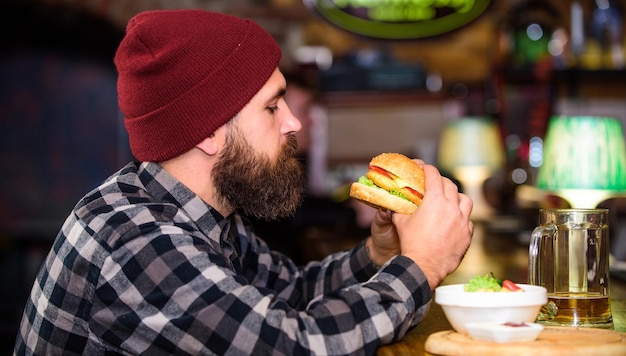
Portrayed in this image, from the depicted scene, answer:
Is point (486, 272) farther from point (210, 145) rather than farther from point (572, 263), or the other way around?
point (210, 145)

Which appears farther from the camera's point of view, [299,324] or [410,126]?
[410,126]

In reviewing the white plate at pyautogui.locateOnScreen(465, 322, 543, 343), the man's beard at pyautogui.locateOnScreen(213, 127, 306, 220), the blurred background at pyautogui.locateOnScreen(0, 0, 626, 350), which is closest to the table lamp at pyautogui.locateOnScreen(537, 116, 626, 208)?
the man's beard at pyautogui.locateOnScreen(213, 127, 306, 220)

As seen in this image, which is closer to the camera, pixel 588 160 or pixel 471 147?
pixel 588 160

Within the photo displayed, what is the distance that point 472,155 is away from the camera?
528 centimetres

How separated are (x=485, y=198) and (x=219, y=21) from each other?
3538 millimetres

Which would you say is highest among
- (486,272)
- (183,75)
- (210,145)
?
(183,75)

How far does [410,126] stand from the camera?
6.02 m

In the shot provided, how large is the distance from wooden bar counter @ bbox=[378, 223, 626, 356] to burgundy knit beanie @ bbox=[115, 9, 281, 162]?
523 millimetres

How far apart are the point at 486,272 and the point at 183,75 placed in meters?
1.15

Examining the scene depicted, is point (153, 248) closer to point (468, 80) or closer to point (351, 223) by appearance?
point (351, 223)

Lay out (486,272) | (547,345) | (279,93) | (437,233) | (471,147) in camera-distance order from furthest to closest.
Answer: (471,147) < (486,272) < (279,93) < (437,233) < (547,345)

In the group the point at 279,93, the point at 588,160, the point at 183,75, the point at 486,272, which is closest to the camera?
the point at 183,75

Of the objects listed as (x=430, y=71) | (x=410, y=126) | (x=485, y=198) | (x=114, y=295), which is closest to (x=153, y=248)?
(x=114, y=295)

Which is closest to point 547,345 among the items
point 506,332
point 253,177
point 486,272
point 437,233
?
point 506,332
